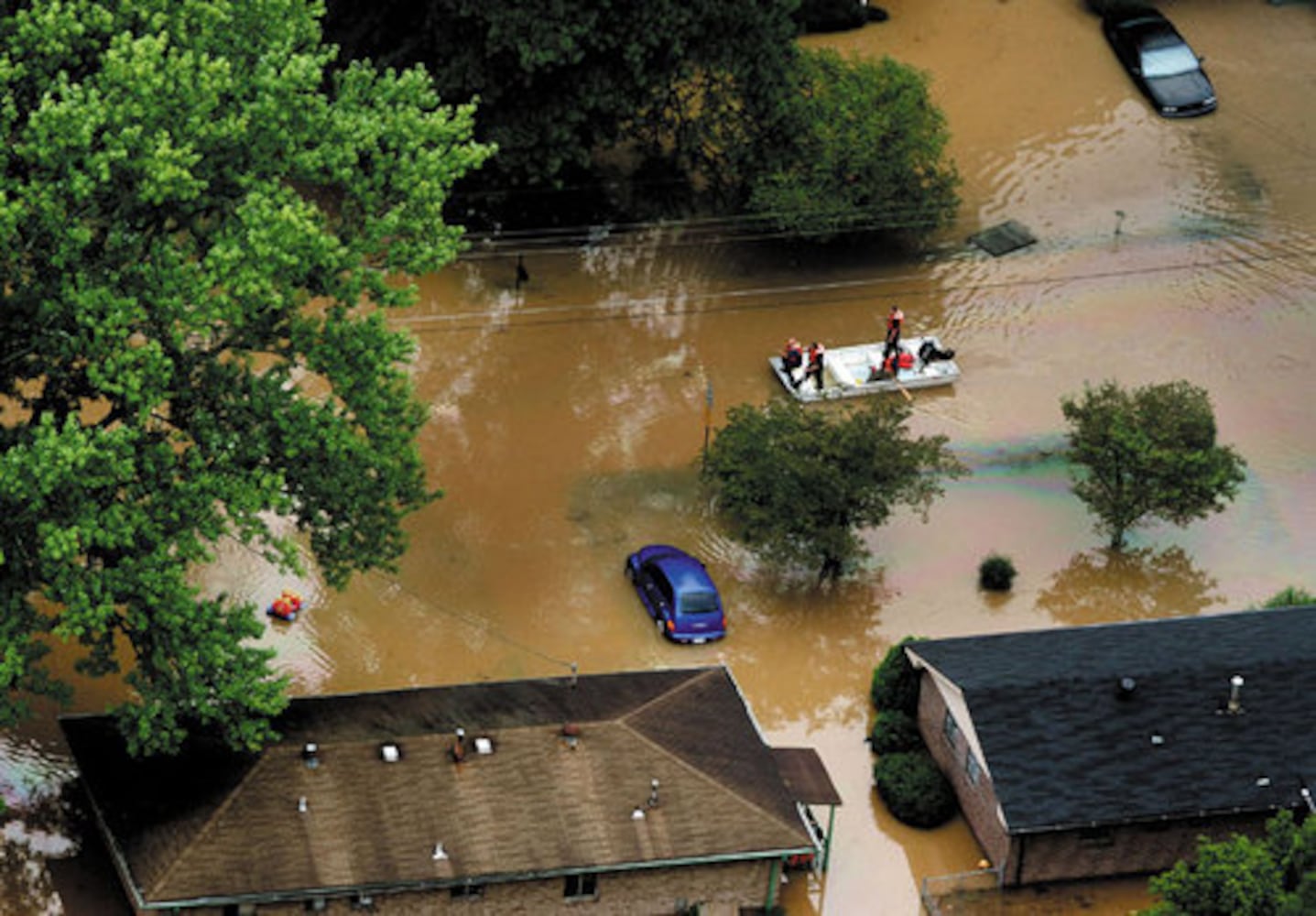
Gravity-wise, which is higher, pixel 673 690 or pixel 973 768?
pixel 673 690

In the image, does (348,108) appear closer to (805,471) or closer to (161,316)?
(161,316)

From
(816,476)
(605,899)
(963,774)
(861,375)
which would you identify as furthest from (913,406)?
(605,899)

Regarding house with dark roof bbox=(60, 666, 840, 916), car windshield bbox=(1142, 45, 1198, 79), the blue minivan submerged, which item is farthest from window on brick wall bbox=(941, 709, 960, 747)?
car windshield bbox=(1142, 45, 1198, 79)

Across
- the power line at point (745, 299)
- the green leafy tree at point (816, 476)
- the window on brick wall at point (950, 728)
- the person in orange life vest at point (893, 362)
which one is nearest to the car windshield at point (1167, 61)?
the power line at point (745, 299)

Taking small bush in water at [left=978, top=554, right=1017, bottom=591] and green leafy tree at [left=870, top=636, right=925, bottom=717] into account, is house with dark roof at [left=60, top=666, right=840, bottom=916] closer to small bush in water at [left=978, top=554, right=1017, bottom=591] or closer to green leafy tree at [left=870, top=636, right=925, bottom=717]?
green leafy tree at [left=870, top=636, right=925, bottom=717]

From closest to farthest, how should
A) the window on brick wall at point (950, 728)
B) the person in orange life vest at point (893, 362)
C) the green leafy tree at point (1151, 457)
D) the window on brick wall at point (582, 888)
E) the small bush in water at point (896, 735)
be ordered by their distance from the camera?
the window on brick wall at point (582, 888)
the window on brick wall at point (950, 728)
the small bush in water at point (896, 735)
the green leafy tree at point (1151, 457)
the person in orange life vest at point (893, 362)

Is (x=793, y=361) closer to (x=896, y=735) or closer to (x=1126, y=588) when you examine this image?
(x=1126, y=588)

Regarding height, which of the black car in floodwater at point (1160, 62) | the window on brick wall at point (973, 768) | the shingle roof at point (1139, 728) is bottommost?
the window on brick wall at point (973, 768)

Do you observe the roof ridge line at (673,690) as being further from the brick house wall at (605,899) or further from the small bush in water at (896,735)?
the small bush in water at (896,735)
